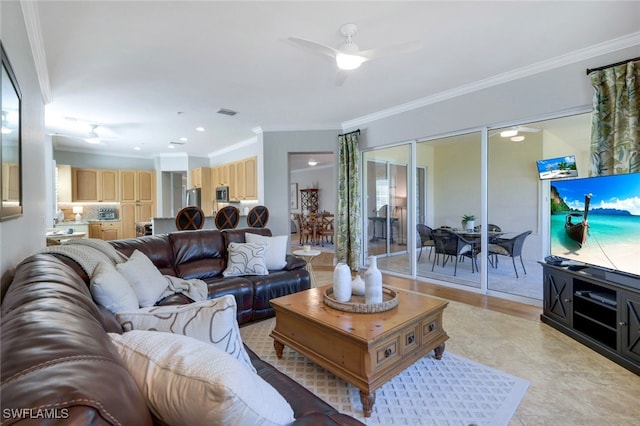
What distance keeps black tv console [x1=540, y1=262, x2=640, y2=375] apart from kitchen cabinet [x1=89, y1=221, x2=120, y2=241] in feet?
29.2

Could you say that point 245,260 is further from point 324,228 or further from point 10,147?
point 324,228

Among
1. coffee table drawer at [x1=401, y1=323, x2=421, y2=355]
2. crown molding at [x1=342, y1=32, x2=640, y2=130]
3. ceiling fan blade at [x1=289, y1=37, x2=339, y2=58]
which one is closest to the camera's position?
coffee table drawer at [x1=401, y1=323, x2=421, y2=355]

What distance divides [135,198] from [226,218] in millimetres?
4769

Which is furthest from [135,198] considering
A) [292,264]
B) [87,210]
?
[292,264]

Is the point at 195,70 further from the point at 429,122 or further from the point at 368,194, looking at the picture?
the point at 368,194

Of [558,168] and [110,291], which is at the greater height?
[558,168]

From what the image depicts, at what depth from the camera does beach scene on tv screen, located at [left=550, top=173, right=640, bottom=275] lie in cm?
219

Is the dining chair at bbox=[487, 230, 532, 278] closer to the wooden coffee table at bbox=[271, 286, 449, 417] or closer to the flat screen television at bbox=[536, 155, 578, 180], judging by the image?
the flat screen television at bbox=[536, 155, 578, 180]

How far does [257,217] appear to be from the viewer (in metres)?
4.89

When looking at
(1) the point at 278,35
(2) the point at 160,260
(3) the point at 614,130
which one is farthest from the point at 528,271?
(2) the point at 160,260

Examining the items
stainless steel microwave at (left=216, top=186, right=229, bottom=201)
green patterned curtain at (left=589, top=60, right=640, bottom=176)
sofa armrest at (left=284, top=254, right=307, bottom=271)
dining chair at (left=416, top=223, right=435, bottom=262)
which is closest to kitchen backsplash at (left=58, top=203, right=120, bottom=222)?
stainless steel microwave at (left=216, top=186, right=229, bottom=201)

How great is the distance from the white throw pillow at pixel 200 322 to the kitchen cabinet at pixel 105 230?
25.4ft

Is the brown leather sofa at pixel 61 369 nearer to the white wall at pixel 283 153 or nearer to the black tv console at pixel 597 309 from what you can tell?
the black tv console at pixel 597 309

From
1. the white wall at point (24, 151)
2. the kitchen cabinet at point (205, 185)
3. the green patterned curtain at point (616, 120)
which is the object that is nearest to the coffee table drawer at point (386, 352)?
the white wall at point (24, 151)
